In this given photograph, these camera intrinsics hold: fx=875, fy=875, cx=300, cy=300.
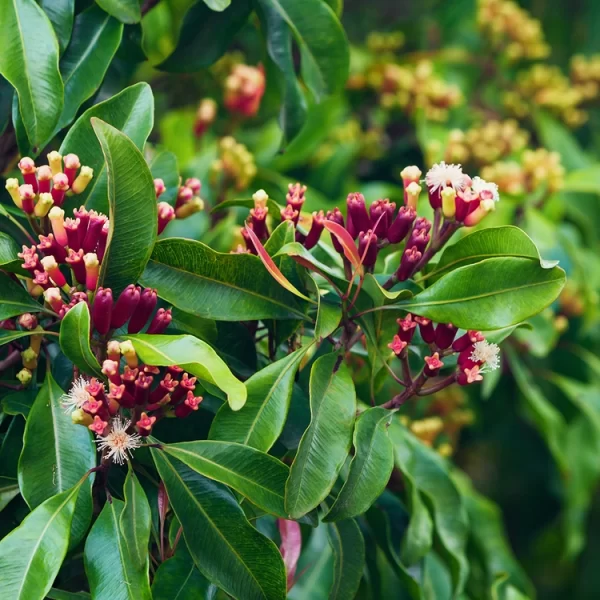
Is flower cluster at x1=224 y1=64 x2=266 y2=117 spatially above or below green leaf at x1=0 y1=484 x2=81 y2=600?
below

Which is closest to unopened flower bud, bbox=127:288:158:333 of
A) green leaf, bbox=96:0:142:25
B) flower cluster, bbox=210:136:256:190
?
green leaf, bbox=96:0:142:25

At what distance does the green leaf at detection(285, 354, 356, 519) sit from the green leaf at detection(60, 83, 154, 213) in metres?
0.26

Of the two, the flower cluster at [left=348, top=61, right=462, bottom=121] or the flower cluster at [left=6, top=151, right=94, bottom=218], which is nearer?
the flower cluster at [left=6, top=151, right=94, bottom=218]

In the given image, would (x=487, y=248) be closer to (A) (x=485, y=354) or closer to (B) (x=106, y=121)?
(A) (x=485, y=354)

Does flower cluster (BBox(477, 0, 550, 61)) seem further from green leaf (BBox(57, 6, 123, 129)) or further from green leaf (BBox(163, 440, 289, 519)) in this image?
green leaf (BBox(163, 440, 289, 519))

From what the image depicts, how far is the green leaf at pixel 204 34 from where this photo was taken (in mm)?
1019

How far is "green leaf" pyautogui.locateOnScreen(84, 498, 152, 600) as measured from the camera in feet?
2.18

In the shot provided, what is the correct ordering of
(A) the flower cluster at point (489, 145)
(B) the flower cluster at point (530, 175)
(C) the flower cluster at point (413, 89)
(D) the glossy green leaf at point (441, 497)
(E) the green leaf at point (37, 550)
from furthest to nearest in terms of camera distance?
(C) the flower cluster at point (413, 89)
(A) the flower cluster at point (489, 145)
(B) the flower cluster at point (530, 175)
(D) the glossy green leaf at point (441, 497)
(E) the green leaf at point (37, 550)

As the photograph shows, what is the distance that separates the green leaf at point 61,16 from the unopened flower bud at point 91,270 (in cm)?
28

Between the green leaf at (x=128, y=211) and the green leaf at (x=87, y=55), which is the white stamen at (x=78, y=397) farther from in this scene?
the green leaf at (x=87, y=55)

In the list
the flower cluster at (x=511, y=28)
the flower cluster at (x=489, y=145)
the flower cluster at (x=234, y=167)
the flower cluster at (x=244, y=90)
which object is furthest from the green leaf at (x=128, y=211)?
the flower cluster at (x=511, y=28)

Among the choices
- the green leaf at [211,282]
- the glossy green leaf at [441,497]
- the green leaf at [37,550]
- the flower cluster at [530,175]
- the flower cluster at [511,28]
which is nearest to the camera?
the green leaf at [37,550]

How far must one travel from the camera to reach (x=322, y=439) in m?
0.71

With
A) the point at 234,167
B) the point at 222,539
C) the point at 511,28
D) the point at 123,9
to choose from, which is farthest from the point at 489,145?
the point at 222,539
